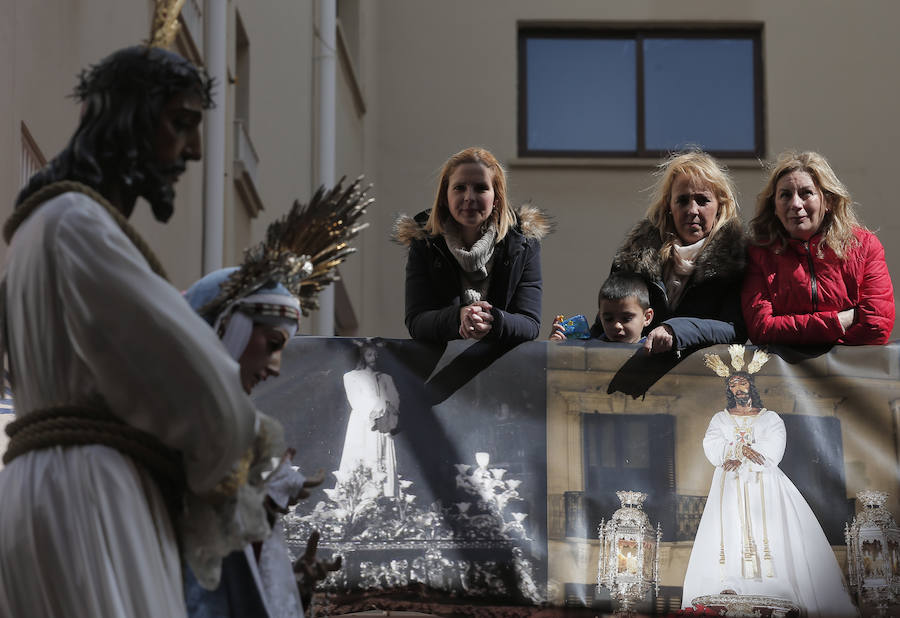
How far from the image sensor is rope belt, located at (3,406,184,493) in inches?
128

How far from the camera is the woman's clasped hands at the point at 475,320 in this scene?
6.16m

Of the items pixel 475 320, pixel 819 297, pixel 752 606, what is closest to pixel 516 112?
pixel 819 297

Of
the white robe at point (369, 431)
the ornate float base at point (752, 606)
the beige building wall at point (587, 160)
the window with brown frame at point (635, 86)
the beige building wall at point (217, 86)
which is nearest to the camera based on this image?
the ornate float base at point (752, 606)

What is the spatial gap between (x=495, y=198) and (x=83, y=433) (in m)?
3.49

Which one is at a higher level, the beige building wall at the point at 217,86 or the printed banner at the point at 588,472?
the beige building wall at the point at 217,86

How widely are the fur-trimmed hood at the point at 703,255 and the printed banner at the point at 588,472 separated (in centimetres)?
34

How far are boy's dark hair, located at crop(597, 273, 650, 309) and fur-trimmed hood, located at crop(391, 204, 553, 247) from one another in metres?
0.31

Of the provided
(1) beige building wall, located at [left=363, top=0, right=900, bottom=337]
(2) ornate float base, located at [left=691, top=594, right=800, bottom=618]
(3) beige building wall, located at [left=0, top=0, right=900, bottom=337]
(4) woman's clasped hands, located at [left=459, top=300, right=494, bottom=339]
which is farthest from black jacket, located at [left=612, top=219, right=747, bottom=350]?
(1) beige building wall, located at [left=363, top=0, right=900, bottom=337]

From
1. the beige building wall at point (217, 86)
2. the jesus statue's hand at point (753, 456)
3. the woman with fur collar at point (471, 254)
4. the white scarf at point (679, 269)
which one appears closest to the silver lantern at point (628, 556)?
the jesus statue's hand at point (753, 456)

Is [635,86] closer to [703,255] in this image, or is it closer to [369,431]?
[703,255]

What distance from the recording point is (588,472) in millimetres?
6172

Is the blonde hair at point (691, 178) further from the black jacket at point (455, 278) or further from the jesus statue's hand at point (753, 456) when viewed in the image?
the jesus statue's hand at point (753, 456)

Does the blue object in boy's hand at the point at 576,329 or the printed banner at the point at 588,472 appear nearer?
the printed banner at the point at 588,472

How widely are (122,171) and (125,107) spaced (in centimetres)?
13
